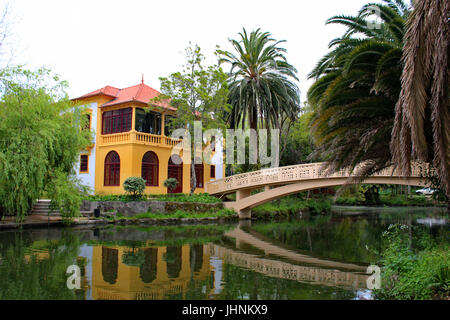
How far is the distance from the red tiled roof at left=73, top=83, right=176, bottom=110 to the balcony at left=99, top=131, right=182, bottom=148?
2.11 meters

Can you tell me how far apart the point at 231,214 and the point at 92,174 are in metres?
10.0

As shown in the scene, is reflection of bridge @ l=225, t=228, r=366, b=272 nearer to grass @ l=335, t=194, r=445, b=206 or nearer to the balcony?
the balcony

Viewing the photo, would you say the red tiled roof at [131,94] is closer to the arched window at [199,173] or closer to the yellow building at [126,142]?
the yellow building at [126,142]

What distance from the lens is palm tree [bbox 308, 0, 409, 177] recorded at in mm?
7992

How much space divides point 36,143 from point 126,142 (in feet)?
30.1

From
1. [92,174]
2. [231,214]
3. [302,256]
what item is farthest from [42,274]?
[92,174]

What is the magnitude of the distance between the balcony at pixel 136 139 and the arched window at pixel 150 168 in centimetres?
87

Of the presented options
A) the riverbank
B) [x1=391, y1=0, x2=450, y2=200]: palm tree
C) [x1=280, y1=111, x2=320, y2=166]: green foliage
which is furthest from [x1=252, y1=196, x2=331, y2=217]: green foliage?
[x1=391, y1=0, x2=450, y2=200]: palm tree

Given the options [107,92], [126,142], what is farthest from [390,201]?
[107,92]

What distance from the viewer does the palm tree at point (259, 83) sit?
2477 centimetres

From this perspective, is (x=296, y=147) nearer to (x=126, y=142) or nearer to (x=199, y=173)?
(x=199, y=173)

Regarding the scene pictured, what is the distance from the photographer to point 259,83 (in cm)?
2477
